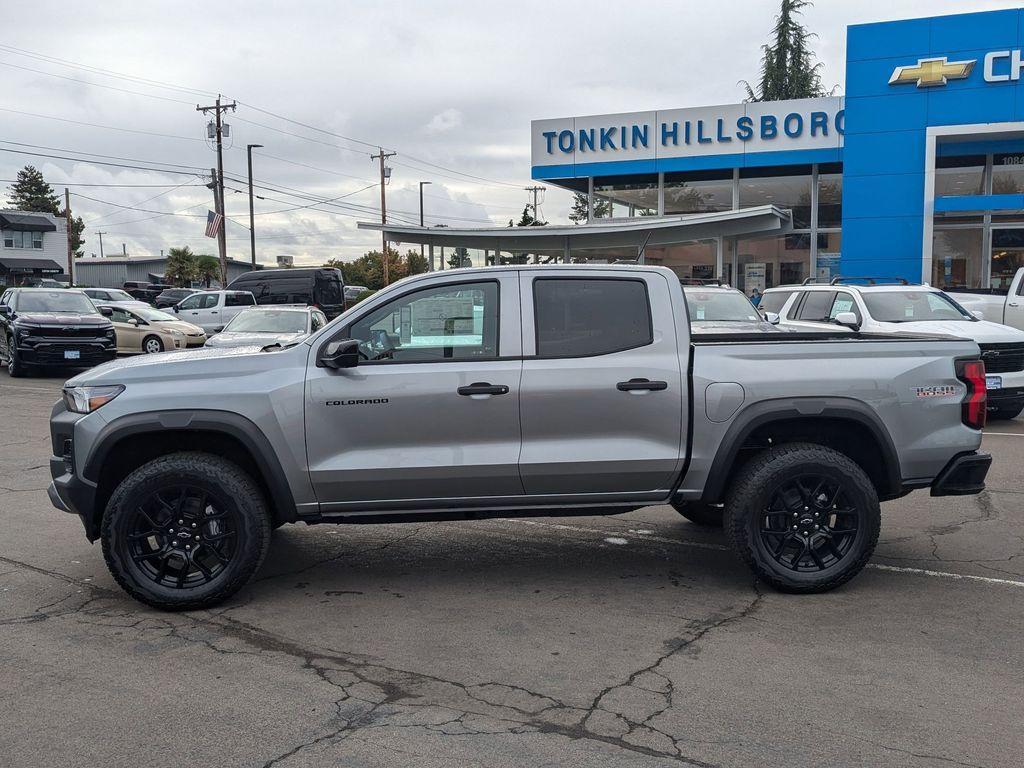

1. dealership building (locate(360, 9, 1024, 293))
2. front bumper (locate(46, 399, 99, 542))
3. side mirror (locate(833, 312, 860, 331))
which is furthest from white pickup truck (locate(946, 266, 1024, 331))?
front bumper (locate(46, 399, 99, 542))

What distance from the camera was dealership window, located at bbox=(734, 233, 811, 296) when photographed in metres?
31.8

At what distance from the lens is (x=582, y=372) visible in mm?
5461

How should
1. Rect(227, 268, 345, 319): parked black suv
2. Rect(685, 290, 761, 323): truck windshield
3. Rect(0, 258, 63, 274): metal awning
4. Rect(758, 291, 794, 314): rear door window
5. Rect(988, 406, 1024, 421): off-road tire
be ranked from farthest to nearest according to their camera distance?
Rect(0, 258, 63, 274): metal awning < Rect(227, 268, 345, 319): parked black suv < Rect(758, 291, 794, 314): rear door window < Rect(685, 290, 761, 323): truck windshield < Rect(988, 406, 1024, 421): off-road tire

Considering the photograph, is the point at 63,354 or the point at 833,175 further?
the point at 833,175

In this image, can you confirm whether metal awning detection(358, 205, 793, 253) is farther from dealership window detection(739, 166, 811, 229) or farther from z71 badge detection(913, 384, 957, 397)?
z71 badge detection(913, 384, 957, 397)

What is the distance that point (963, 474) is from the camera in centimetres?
566

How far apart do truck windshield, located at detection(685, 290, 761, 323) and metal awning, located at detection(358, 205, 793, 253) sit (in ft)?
43.5

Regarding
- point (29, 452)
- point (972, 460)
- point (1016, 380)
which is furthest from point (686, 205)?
point (972, 460)

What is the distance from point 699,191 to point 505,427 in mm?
29156

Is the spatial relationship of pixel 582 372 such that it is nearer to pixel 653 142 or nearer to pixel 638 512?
pixel 638 512

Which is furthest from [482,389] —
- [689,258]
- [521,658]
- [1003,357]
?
[689,258]

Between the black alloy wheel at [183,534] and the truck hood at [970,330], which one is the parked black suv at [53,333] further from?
the black alloy wheel at [183,534]

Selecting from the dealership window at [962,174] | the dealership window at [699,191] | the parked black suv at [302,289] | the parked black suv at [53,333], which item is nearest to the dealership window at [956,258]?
the dealership window at [962,174]

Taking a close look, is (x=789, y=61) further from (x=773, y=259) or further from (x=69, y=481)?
(x=69, y=481)
